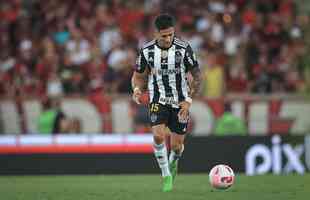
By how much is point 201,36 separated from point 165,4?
1.61m

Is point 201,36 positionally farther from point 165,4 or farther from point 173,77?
point 173,77

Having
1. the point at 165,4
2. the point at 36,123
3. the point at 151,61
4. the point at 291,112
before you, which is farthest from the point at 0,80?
the point at 151,61

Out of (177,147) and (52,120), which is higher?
(177,147)

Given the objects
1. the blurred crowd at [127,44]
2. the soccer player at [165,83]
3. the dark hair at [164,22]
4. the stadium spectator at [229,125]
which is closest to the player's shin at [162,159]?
the soccer player at [165,83]

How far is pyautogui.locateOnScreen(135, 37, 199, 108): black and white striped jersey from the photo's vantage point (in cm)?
1196

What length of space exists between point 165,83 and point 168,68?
0.21m

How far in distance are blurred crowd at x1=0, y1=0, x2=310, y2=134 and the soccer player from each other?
864 centimetres

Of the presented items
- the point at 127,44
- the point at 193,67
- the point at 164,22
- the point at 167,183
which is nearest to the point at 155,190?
the point at 167,183

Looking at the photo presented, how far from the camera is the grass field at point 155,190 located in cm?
1118

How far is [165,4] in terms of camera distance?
23.1 metres

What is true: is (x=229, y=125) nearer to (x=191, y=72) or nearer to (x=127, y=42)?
(x=127, y=42)

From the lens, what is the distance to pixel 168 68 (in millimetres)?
11992

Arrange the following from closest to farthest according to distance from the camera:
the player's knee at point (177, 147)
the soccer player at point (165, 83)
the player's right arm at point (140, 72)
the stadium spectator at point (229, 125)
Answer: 1. the soccer player at point (165, 83)
2. the player's right arm at point (140, 72)
3. the player's knee at point (177, 147)
4. the stadium spectator at point (229, 125)

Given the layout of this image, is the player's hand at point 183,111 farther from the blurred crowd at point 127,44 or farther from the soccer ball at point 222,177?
the blurred crowd at point 127,44
